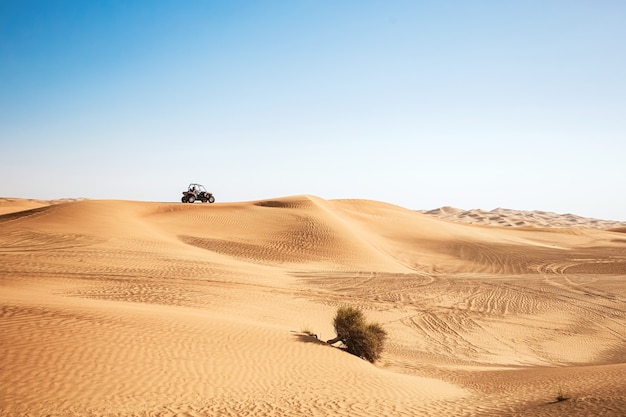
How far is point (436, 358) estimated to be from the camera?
1415 cm

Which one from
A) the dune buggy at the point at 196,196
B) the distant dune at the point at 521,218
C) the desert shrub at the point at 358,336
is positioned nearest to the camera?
the desert shrub at the point at 358,336

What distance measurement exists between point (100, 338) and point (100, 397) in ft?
7.86

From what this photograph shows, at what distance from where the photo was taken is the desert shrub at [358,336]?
41.0ft

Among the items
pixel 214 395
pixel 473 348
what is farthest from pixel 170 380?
pixel 473 348

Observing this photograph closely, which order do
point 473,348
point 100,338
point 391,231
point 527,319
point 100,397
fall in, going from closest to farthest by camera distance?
point 100,397 < point 100,338 < point 473,348 < point 527,319 < point 391,231

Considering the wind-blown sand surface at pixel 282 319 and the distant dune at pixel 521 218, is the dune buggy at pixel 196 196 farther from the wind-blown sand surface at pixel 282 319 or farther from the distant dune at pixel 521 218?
the distant dune at pixel 521 218

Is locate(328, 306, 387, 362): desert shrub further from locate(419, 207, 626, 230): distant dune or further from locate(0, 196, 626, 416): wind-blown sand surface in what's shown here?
locate(419, 207, 626, 230): distant dune

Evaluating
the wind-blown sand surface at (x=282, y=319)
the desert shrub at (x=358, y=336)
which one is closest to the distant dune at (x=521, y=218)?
the wind-blown sand surface at (x=282, y=319)

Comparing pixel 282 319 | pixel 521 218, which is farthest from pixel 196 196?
pixel 521 218

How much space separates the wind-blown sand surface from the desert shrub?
0.52m

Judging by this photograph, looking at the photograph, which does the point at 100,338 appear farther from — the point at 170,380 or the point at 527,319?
the point at 527,319

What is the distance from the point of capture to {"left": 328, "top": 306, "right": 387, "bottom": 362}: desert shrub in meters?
12.5

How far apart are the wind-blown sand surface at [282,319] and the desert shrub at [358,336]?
1.70ft

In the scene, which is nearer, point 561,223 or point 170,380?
point 170,380
